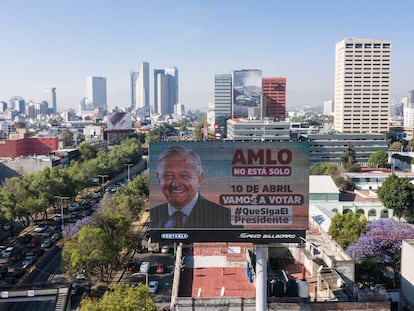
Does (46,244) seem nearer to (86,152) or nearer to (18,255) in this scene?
(18,255)

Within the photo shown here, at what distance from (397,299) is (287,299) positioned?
1386 cm

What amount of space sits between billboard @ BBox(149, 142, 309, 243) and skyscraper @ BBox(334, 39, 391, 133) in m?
116

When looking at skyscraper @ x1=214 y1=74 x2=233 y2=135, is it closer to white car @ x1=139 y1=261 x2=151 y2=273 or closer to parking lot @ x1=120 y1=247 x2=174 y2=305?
parking lot @ x1=120 y1=247 x2=174 y2=305

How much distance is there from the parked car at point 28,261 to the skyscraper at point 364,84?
109 metres

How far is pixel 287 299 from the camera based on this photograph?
19.5 meters

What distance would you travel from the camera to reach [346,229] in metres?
36.0

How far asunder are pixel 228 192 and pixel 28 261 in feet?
83.5

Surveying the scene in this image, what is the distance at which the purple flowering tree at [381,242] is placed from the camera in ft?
106

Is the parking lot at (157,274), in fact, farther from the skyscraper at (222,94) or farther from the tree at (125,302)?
the skyscraper at (222,94)

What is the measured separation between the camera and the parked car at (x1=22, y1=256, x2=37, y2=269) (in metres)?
35.8

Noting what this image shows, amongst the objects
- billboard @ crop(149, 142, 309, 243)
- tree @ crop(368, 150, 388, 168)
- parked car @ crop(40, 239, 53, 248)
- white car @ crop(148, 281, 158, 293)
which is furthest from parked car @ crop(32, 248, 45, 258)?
tree @ crop(368, 150, 388, 168)

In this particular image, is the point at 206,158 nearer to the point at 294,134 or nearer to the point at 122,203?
the point at 122,203

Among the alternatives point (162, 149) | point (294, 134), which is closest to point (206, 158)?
point (162, 149)

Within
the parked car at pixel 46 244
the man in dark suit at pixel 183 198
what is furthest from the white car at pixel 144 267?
the man in dark suit at pixel 183 198
